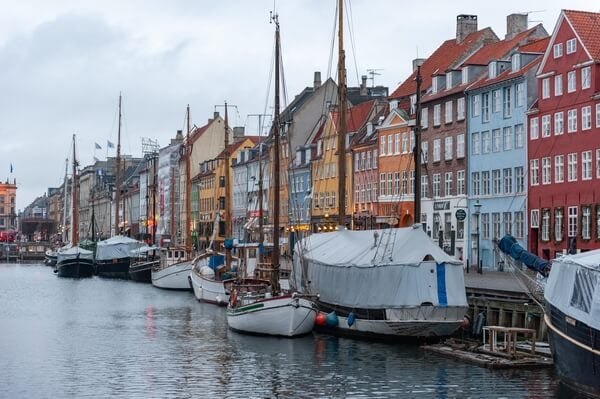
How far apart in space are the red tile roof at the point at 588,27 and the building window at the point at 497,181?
13.0 meters

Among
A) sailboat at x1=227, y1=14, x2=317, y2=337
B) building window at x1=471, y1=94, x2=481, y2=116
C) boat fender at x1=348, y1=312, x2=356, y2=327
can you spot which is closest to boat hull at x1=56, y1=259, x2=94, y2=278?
building window at x1=471, y1=94, x2=481, y2=116

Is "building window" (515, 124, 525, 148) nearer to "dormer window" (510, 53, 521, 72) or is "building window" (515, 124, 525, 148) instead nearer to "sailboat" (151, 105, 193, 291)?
"dormer window" (510, 53, 521, 72)

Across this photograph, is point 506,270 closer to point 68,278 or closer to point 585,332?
point 585,332

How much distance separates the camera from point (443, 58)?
9300 centimetres

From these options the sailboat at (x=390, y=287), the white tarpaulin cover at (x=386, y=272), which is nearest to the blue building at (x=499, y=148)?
the white tarpaulin cover at (x=386, y=272)

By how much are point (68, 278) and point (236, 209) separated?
82.2 feet

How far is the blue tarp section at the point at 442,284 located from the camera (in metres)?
43.9

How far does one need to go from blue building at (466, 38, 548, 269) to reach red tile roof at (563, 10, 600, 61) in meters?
5.65

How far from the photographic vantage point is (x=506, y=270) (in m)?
71.6

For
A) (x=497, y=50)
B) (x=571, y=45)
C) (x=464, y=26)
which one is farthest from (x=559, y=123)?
(x=464, y=26)

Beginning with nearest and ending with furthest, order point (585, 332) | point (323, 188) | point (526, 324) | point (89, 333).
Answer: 1. point (585, 332)
2. point (526, 324)
3. point (89, 333)
4. point (323, 188)

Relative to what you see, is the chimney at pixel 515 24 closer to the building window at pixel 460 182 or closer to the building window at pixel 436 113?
the building window at pixel 436 113

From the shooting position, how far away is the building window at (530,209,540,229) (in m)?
74.2

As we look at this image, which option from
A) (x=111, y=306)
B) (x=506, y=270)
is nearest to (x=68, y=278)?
(x=111, y=306)
